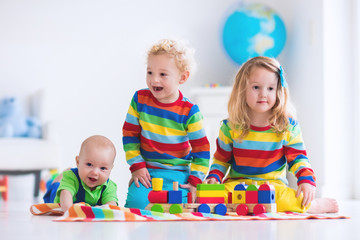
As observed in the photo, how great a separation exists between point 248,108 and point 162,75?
12.0 inches

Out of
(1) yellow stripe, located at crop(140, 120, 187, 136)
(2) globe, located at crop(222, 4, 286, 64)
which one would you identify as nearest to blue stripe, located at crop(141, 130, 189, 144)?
(1) yellow stripe, located at crop(140, 120, 187, 136)

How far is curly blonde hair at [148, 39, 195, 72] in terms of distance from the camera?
165 cm

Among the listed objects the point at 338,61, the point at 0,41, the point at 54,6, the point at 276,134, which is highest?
the point at 54,6

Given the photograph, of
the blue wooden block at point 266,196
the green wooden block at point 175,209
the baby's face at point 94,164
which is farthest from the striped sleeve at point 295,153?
the baby's face at point 94,164

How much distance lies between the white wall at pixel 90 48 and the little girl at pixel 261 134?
201 cm

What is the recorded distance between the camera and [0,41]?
3797mm

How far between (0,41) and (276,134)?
2759 millimetres

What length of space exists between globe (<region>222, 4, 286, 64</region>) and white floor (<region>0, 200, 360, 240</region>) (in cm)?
209

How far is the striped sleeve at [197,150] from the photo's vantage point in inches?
65.4

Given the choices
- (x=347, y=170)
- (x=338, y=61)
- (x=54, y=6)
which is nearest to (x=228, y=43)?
(x=338, y=61)

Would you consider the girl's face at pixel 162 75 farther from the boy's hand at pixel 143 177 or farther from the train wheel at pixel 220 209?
the train wheel at pixel 220 209

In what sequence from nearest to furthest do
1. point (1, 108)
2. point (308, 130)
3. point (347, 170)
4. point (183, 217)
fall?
point (183, 217) < point (347, 170) < point (308, 130) < point (1, 108)

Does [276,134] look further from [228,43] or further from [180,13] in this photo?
[180,13]

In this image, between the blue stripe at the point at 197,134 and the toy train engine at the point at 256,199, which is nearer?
the toy train engine at the point at 256,199
